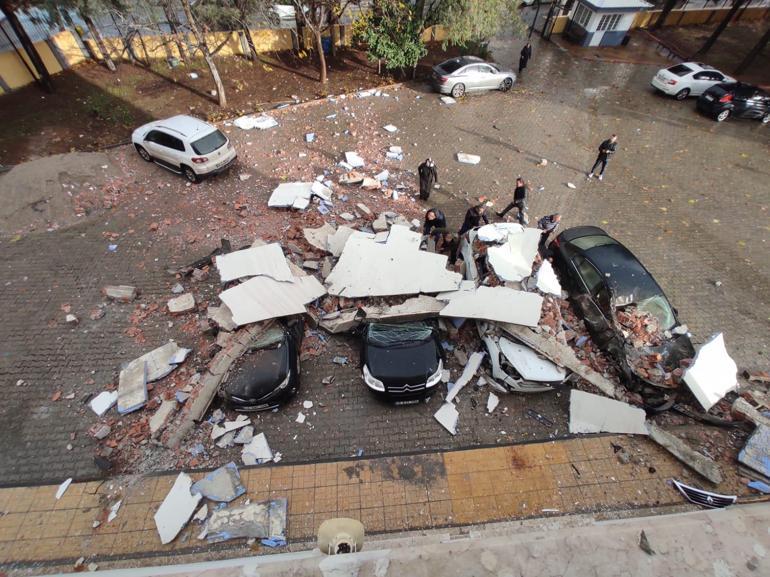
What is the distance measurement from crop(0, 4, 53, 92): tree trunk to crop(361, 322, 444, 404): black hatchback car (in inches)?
595

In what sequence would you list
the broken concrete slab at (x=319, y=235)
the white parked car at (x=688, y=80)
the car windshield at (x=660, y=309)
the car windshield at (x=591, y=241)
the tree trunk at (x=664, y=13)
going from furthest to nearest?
the tree trunk at (x=664, y=13) → the white parked car at (x=688, y=80) → the broken concrete slab at (x=319, y=235) → the car windshield at (x=591, y=241) → the car windshield at (x=660, y=309)

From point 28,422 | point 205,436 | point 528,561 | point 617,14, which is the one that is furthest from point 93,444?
point 617,14

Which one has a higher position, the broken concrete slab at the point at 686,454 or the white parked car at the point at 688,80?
the white parked car at the point at 688,80

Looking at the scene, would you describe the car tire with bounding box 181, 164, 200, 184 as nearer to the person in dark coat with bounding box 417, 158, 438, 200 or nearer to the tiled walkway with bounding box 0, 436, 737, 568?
the person in dark coat with bounding box 417, 158, 438, 200

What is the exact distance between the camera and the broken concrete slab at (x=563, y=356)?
635 centimetres

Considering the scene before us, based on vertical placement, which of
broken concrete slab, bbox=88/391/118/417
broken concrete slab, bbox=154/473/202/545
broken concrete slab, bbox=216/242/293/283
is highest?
broken concrete slab, bbox=216/242/293/283

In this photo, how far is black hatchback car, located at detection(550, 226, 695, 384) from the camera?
6688mm

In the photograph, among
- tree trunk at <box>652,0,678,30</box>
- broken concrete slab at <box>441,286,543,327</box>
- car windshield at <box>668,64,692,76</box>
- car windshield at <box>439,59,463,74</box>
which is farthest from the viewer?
tree trunk at <box>652,0,678,30</box>

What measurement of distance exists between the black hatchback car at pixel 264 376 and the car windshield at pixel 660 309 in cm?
643

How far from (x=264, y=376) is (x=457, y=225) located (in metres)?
6.28

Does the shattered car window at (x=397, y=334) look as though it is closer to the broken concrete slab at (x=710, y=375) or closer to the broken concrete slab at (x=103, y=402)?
the broken concrete slab at (x=710, y=375)

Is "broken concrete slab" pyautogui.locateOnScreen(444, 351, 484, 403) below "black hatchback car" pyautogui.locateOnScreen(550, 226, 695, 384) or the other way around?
below

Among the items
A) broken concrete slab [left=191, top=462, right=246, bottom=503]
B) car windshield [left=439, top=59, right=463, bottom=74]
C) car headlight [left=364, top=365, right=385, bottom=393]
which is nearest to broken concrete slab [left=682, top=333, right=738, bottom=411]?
car headlight [left=364, top=365, right=385, bottom=393]

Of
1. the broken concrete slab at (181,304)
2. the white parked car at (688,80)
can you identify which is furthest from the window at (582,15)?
the broken concrete slab at (181,304)
